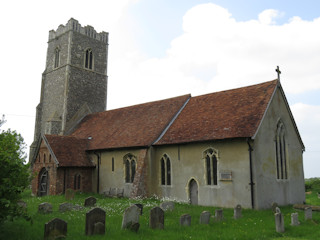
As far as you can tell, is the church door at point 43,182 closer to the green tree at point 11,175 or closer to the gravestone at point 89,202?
the gravestone at point 89,202

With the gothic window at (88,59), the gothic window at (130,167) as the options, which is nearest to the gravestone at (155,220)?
the gothic window at (130,167)

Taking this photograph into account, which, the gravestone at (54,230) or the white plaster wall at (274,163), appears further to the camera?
the white plaster wall at (274,163)

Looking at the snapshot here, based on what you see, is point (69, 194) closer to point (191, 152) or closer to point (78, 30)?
point (191, 152)

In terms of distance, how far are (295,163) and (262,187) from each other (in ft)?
15.1

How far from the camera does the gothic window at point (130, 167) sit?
21.5m

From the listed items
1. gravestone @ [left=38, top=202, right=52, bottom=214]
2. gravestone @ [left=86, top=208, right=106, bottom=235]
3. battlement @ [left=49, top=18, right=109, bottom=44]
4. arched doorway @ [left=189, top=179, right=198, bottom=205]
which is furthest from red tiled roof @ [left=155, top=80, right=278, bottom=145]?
battlement @ [left=49, top=18, right=109, bottom=44]

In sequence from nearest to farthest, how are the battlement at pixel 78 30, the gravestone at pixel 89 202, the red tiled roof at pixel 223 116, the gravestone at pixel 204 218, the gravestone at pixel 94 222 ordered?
the gravestone at pixel 94 222 < the gravestone at pixel 204 218 < the gravestone at pixel 89 202 < the red tiled roof at pixel 223 116 < the battlement at pixel 78 30

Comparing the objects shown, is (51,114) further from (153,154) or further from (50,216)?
(50,216)

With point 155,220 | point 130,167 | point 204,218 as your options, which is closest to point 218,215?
point 204,218

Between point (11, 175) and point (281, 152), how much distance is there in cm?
1536

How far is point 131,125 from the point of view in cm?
2423

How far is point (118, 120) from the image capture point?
26422mm

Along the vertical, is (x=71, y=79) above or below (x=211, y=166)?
above

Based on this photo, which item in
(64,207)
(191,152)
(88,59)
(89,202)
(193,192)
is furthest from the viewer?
(88,59)
